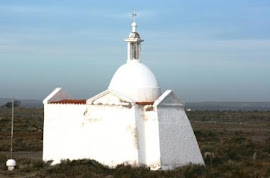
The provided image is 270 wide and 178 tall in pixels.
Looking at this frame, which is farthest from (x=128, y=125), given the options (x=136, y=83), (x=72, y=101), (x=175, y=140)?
(x=72, y=101)

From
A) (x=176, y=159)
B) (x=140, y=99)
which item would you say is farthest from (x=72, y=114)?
(x=176, y=159)

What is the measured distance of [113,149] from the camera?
2141cm

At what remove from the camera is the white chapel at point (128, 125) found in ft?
69.1

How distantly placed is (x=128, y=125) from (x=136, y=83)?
1.92m

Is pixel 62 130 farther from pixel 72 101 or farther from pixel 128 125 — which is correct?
pixel 128 125

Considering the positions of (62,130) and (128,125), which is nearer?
(128,125)

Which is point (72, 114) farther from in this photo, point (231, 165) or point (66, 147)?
point (231, 165)

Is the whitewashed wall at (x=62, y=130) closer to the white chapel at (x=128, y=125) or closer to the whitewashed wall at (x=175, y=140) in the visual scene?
the white chapel at (x=128, y=125)

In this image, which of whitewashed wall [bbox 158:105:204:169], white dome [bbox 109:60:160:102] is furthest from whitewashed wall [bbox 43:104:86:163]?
whitewashed wall [bbox 158:105:204:169]

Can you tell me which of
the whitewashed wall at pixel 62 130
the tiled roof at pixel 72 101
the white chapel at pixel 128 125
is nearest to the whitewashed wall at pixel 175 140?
the white chapel at pixel 128 125

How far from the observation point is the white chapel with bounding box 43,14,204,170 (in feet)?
69.1

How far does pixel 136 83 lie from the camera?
22.0m

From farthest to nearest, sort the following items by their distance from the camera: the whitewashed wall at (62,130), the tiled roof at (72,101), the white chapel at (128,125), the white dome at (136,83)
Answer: the tiled roof at (72,101), the whitewashed wall at (62,130), the white dome at (136,83), the white chapel at (128,125)

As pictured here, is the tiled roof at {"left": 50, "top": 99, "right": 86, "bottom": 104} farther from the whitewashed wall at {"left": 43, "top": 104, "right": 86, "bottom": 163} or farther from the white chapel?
the whitewashed wall at {"left": 43, "top": 104, "right": 86, "bottom": 163}
